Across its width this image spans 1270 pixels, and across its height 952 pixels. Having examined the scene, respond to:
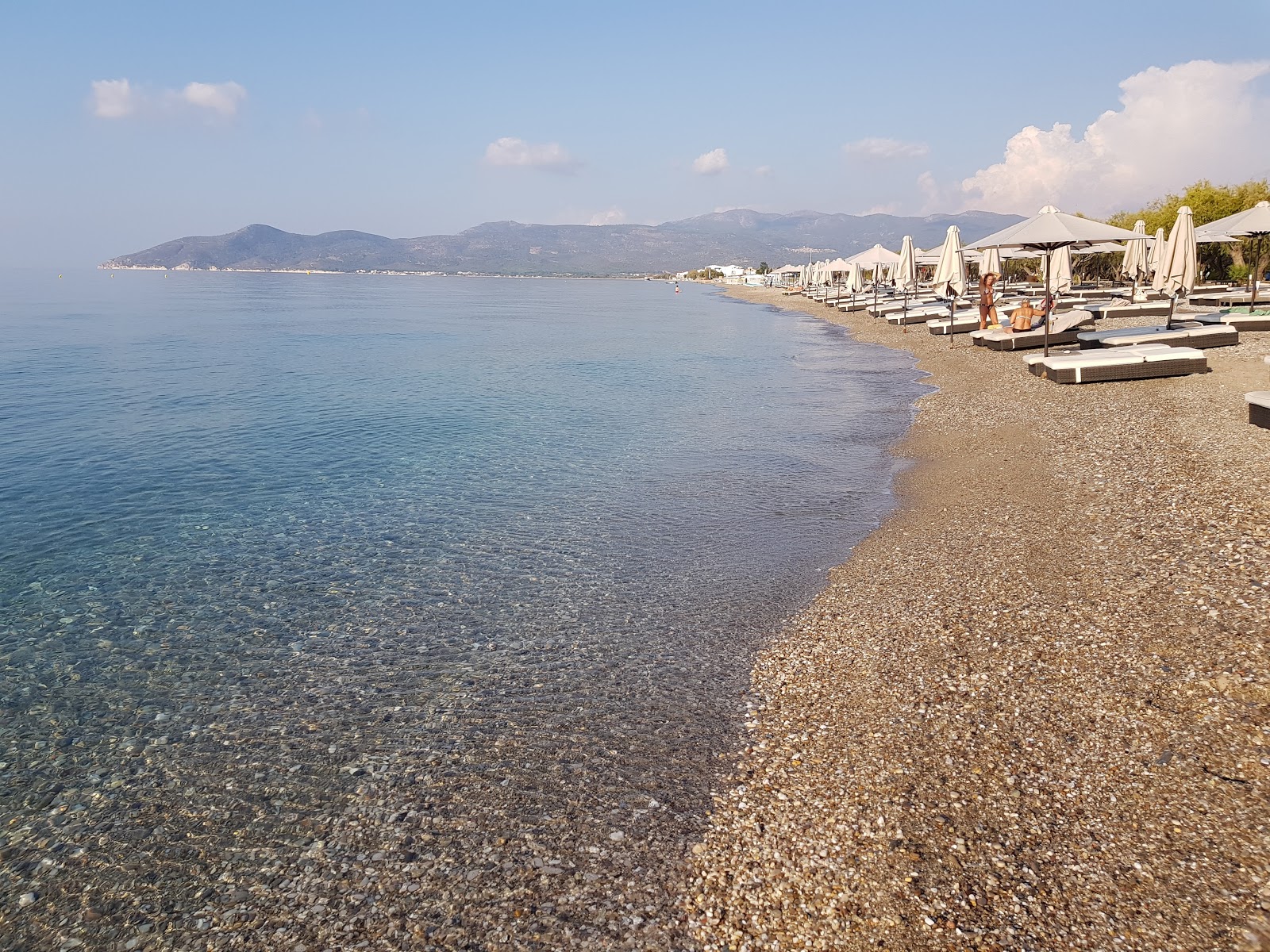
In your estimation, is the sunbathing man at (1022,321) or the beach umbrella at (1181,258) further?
the sunbathing man at (1022,321)

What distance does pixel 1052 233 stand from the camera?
64.9ft

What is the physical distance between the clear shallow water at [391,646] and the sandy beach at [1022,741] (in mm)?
563

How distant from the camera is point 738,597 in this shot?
8781 mm

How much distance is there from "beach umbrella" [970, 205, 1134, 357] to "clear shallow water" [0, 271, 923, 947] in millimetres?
5672

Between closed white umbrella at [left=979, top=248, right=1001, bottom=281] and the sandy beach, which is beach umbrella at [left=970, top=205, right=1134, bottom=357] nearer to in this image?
closed white umbrella at [left=979, top=248, right=1001, bottom=281]

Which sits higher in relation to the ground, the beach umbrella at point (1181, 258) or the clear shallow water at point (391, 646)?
the beach umbrella at point (1181, 258)

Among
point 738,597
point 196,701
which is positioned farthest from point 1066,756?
point 196,701

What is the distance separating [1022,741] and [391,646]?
570 cm

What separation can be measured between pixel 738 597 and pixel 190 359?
33127mm

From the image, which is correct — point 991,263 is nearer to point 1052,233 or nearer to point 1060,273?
point 1060,273

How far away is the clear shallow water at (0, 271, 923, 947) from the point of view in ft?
15.3

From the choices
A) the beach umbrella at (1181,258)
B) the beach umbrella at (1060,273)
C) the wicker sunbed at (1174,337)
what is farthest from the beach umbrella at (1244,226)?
the beach umbrella at (1060,273)

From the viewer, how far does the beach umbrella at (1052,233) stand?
63.9 ft

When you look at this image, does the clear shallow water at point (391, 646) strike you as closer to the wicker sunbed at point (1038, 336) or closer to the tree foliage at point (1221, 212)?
the wicker sunbed at point (1038, 336)
